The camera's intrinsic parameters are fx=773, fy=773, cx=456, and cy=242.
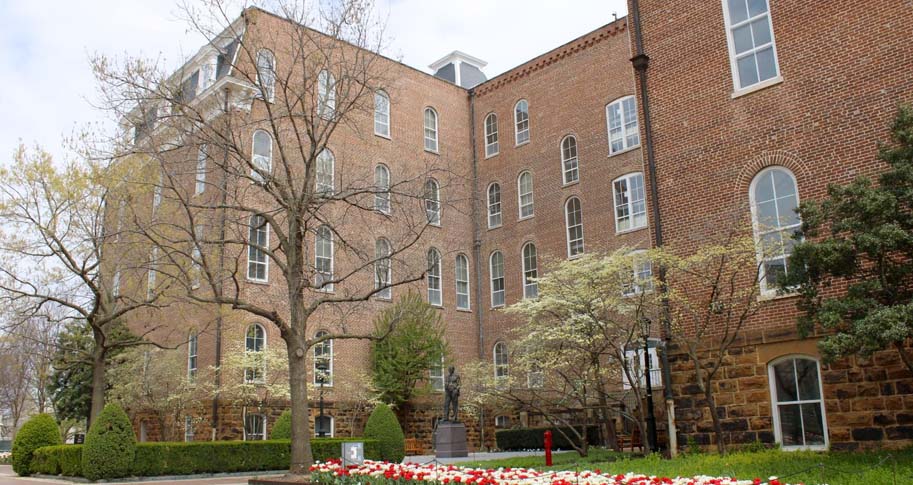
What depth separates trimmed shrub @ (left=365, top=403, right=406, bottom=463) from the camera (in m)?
22.5

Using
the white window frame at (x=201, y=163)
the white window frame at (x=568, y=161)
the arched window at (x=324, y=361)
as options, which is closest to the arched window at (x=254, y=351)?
the arched window at (x=324, y=361)

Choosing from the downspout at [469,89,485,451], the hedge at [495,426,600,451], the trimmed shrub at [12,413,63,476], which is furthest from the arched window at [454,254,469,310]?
the trimmed shrub at [12,413,63,476]

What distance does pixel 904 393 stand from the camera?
12.0 meters

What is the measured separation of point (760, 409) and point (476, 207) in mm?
21213

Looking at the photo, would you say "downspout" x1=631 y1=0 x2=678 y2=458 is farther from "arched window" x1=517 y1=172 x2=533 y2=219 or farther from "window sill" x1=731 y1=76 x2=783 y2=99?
"arched window" x1=517 y1=172 x2=533 y2=219

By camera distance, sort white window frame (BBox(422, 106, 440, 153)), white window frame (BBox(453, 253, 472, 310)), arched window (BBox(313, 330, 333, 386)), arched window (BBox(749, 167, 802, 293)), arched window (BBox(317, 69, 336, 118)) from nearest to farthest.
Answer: arched window (BBox(749, 167, 802, 293)) → arched window (BBox(317, 69, 336, 118)) → arched window (BBox(313, 330, 333, 386)) → white window frame (BBox(453, 253, 472, 310)) → white window frame (BBox(422, 106, 440, 153))

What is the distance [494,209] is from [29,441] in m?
19.5

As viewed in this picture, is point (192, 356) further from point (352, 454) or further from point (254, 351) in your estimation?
point (352, 454)

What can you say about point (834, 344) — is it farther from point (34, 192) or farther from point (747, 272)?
point (34, 192)

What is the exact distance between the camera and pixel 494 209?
33719 millimetres

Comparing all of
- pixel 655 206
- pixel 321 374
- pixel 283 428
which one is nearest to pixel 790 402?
pixel 655 206

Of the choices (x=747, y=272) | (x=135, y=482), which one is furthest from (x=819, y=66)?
(x=135, y=482)

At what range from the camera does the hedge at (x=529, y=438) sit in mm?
25844

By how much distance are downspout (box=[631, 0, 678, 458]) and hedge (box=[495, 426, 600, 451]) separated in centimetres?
1097
